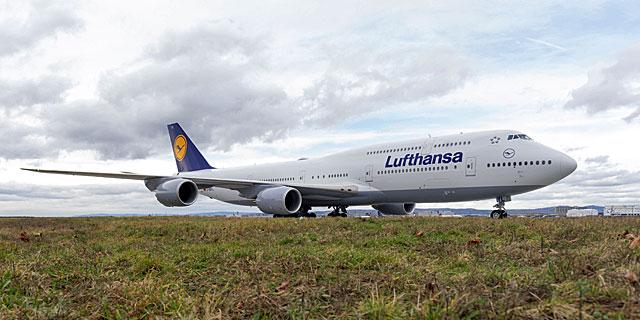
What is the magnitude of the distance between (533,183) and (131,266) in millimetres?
17714

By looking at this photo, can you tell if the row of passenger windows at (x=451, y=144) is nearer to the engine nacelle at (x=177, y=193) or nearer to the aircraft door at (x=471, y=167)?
the aircraft door at (x=471, y=167)

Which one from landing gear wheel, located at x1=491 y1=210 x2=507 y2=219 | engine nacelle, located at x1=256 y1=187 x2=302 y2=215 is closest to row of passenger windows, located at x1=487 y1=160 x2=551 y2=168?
landing gear wheel, located at x1=491 y1=210 x2=507 y2=219

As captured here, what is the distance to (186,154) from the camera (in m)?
39.0

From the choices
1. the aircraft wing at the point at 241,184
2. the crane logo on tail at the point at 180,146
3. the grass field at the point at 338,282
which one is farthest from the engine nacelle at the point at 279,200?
the grass field at the point at 338,282

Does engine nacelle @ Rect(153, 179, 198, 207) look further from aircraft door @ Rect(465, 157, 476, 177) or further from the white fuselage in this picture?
aircraft door @ Rect(465, 157, 476, 177)

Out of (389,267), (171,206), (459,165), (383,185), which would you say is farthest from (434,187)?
(389,267)

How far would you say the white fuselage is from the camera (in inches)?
768

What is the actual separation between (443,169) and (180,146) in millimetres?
24267

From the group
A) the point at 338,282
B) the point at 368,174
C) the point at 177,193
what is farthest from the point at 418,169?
the point at 338,282

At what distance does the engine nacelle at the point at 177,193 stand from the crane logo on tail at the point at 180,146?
1609 cm

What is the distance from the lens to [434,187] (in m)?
22.0

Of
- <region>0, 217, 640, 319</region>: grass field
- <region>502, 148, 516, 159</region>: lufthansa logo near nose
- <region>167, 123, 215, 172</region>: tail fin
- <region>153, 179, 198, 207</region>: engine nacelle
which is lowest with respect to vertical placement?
<region>0, 217, 640, 319</region>: grass field

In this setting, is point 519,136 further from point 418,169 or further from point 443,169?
point 418,169

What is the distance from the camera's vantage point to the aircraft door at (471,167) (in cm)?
2080
